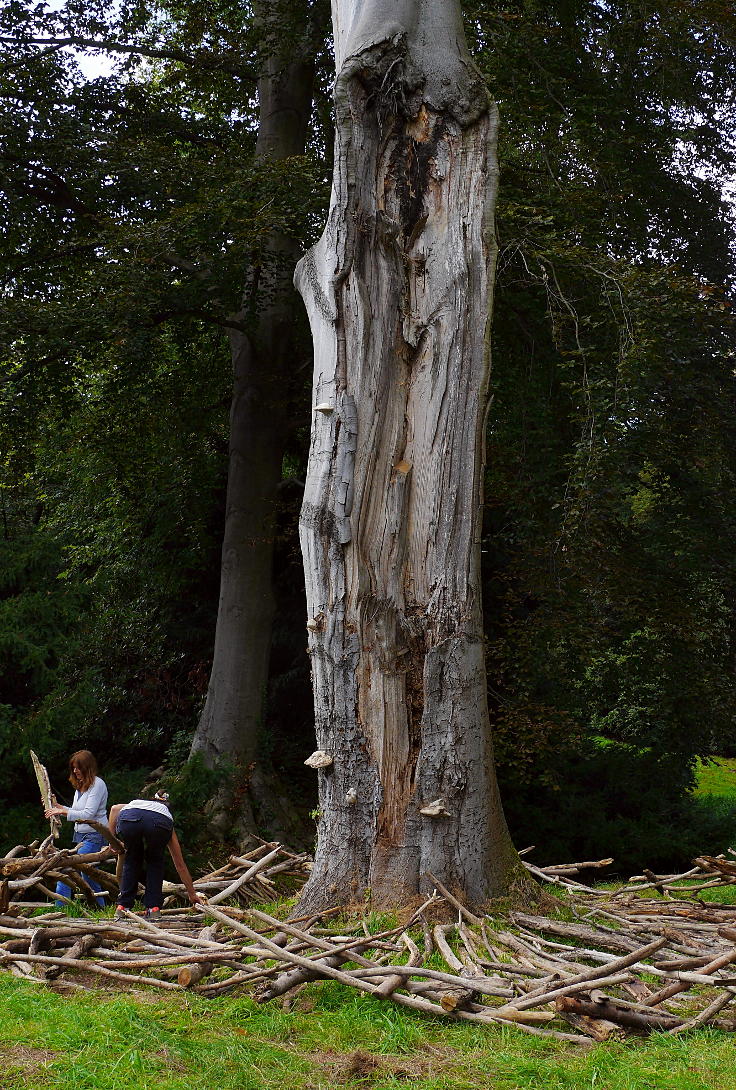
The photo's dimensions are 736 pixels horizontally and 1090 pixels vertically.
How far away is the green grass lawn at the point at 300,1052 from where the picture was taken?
3.49m

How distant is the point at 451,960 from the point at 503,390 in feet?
24.0

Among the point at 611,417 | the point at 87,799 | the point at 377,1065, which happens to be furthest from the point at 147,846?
the point at 611,417

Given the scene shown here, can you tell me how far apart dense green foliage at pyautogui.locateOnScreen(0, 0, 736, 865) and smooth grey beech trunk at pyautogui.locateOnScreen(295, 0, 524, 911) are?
2.28 metres

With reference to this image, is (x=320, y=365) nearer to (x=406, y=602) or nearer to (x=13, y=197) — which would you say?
(x=406, y=602)

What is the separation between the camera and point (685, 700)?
1097cm

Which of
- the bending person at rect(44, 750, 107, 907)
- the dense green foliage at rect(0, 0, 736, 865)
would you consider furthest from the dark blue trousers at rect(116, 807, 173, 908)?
the dense green foliage at rect(0, 0, 736, 865)

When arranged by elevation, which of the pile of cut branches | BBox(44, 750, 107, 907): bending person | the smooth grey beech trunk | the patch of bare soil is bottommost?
the patch of bare soil

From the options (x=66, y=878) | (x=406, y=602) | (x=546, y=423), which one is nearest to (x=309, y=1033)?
(x=406, y=602)

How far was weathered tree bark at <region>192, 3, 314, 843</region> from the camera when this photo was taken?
1107cm

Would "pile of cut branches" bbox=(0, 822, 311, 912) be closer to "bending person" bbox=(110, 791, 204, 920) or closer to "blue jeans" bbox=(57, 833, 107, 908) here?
"blue jeans" bbox=(57, 833, 107, 908)

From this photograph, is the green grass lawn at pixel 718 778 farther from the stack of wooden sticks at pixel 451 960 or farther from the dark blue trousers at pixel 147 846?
the dark blue trousers at pixel 147 846

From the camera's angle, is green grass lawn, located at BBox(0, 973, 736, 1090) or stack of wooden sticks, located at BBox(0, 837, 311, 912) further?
stack of wooden sticks, located at BBox(0, 837, 311, 912)

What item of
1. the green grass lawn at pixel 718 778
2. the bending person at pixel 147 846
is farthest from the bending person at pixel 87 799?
the green grass lawn at pixel 718 778

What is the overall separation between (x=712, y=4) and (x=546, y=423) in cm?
430
